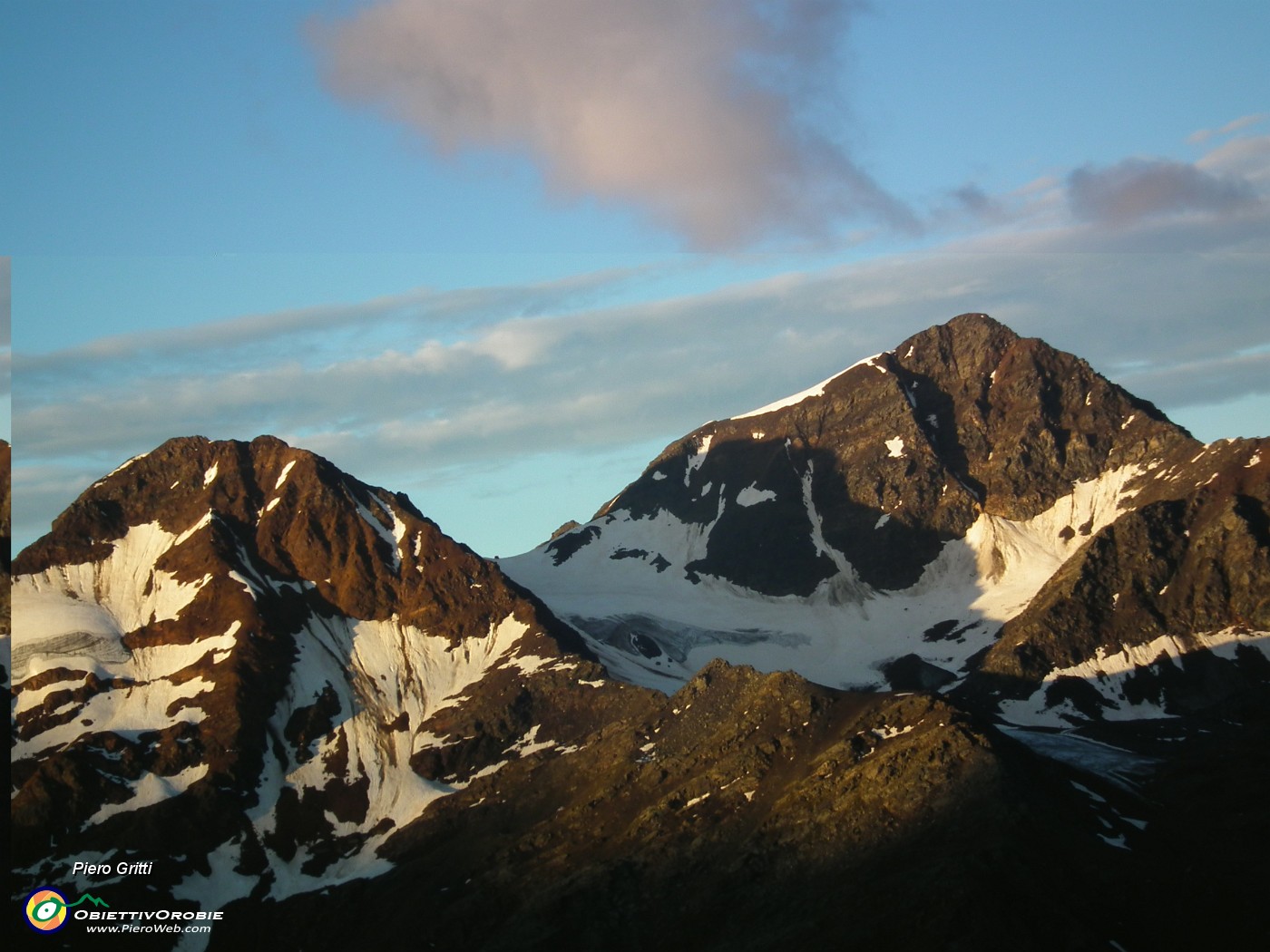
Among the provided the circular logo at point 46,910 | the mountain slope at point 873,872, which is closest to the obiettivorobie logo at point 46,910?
the circular logo at point 46,910

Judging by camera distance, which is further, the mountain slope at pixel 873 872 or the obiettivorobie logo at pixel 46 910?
the mountain slope at pixel 873 872

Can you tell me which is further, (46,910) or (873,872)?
(873,872)

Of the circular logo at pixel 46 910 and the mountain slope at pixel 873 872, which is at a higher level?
the circular logo at pixel 46 910

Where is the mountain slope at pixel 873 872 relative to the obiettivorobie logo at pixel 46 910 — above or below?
below

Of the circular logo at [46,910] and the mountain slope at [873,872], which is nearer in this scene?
the circular logo at [46,910]

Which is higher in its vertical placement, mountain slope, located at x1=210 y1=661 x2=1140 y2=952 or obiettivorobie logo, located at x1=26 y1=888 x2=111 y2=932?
obiettivorobie logo, located at x1=26 y1=888 x2=111 y2=932

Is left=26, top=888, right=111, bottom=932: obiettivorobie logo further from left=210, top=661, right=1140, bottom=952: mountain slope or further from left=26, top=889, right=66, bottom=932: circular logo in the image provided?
left=210, top=661, right=1140, bottom=952: mountain slope

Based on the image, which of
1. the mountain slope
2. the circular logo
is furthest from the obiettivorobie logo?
the mountain slope

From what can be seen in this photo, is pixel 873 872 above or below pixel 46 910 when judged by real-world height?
below

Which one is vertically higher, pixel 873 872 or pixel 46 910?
pixel 46 910

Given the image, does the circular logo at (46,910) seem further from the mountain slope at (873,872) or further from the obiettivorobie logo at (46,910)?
the mountain slope at (873,872)

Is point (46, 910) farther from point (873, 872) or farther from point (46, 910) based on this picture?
point (873, 872)

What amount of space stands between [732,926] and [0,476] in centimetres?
8690

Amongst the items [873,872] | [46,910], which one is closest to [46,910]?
[46,910]
